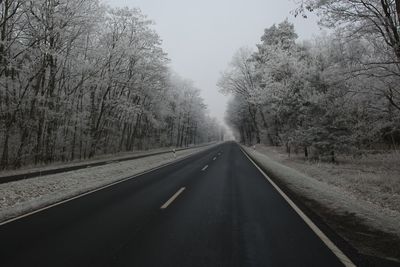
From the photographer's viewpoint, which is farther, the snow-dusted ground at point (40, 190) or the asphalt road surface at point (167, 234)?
the snow-dusted ground at point (40, 190)

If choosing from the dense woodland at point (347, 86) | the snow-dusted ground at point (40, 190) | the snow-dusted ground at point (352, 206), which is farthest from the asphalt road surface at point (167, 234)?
the dense woodland at point (347, 86)

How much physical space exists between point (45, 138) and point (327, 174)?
21.7m

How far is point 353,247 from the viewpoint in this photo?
454 cm

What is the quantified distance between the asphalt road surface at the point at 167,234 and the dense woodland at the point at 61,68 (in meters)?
14.1

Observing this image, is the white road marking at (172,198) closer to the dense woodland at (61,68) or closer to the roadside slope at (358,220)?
the roadside slope at (358,220)

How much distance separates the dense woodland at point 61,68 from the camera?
62.2 feet

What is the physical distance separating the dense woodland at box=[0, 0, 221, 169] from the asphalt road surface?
556 inches

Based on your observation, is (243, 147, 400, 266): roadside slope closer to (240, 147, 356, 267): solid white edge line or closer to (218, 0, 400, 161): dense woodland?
(240, 147, 356, 267): solid white edge line

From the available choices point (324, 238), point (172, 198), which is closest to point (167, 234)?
point (324, 238)

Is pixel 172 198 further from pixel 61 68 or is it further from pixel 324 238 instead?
pixel 61 68

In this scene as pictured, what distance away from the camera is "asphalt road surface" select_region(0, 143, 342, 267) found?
4.25 m

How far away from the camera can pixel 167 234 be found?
5375 mm

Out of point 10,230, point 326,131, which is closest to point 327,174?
point 326,131

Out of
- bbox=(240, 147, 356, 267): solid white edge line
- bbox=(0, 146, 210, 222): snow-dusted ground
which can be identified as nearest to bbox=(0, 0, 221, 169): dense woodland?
bbox=(0, 146, 210, 222): snow-dusted ground
